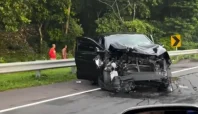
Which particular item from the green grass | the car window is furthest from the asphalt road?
the car window

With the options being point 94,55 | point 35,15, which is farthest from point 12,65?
point 35,15

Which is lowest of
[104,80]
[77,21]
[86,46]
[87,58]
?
[104,80]

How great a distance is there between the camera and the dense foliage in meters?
25.7

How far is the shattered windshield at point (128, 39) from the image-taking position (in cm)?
1144

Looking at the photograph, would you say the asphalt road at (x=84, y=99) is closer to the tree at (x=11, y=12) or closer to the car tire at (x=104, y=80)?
the car tire at (x=104, y=80)

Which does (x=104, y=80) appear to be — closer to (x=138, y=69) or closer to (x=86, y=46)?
(x=138, y=69)

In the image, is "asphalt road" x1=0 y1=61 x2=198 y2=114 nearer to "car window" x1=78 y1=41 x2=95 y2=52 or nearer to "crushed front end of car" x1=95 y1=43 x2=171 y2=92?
"crushed front end of car" x1=95 y1=43 x2=171 y2=92

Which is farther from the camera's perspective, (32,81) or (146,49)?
(32,81)

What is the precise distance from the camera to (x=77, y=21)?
32.4 m

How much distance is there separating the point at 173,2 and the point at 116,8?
992 cm

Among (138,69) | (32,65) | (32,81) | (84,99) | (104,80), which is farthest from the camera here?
(32,65)

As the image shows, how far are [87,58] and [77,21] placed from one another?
20.9 m

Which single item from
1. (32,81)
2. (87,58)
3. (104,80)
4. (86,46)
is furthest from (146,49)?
(32,81)

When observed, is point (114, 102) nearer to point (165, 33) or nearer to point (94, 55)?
point (94, 55)
